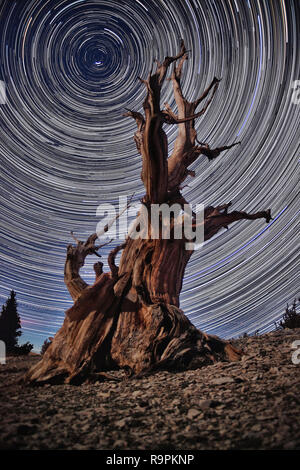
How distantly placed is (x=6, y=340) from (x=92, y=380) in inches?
749

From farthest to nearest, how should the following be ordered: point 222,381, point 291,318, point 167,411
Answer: point 291,318, point 222,381, point 167,411

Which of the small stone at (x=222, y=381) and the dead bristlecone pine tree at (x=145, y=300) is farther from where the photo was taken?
the dead bristlecone pine tree at (x=145, y=300)

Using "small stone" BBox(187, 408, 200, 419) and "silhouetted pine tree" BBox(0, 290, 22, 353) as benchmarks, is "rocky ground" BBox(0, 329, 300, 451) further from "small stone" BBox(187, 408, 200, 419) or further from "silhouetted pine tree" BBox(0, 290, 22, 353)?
"silhouetted pine tree" BBox(0, 290, 22, 353)

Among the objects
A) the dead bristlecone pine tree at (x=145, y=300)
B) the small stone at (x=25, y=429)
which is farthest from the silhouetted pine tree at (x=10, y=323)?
the small stone at (x=25, y=429)

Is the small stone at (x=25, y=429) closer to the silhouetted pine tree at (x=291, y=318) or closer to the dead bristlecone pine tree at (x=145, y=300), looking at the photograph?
the dead bristlecone pine tree at (x=145, y=300)

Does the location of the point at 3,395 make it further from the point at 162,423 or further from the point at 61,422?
the point at 162,423

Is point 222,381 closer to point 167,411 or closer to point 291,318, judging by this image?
point 167,411

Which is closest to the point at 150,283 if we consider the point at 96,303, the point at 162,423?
the point at 96,303

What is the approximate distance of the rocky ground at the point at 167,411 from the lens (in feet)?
9.64

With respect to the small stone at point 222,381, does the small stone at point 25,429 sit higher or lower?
lower

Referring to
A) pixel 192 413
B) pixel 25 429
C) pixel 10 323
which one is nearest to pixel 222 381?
pixel 192 413

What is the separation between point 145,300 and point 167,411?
10.7ft

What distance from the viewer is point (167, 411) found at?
3.87m

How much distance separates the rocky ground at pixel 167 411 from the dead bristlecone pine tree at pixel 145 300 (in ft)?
1.73
